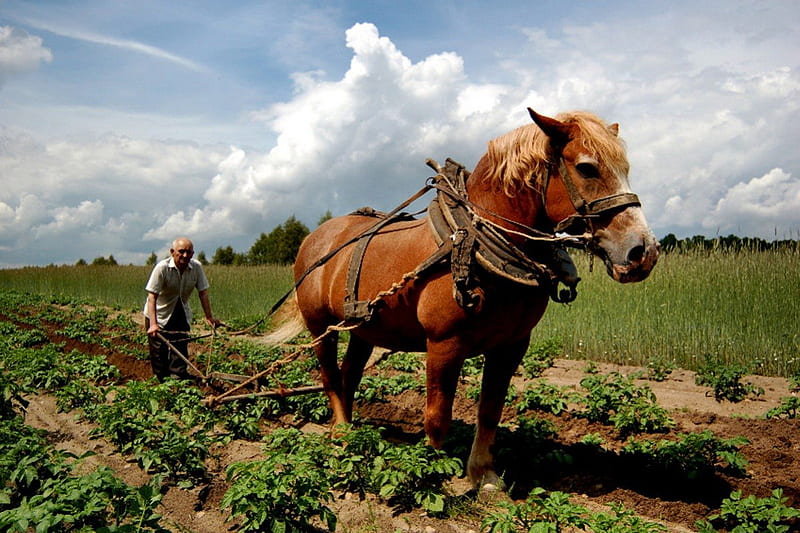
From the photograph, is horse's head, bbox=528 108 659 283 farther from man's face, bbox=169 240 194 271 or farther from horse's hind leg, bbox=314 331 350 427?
man's face, bbox=169 240 194 271

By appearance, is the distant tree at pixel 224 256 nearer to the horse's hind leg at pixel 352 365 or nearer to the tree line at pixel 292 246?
the tree line at pixel 292 246

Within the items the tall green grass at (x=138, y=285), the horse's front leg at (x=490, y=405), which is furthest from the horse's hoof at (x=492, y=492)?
the tall green grass at (x=138, y=285)

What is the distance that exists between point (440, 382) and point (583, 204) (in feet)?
4.31

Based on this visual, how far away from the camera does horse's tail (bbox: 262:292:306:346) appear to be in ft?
18.3

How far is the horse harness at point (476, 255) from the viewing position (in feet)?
10.6

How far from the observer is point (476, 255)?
327cm

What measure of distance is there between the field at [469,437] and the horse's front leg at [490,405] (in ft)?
0.59

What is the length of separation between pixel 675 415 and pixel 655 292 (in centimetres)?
543

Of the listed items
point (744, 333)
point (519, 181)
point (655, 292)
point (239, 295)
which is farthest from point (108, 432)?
point (239, 295)

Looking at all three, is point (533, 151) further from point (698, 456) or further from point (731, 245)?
point (731, 245)

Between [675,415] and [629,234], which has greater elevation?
[629,234]

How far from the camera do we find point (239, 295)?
18.1 metres

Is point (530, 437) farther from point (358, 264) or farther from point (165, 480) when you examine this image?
point (165, 480)

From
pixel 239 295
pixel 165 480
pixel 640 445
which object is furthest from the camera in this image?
pixel 239 295
